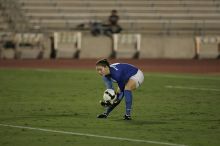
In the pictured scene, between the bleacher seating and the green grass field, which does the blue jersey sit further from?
the bleacher seating

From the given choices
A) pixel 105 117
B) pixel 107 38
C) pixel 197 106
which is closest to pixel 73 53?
pixel 107 38

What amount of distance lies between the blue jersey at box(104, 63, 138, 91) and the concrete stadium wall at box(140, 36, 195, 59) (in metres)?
20.1

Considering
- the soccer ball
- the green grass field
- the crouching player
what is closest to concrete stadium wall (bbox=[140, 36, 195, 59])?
the green grass field

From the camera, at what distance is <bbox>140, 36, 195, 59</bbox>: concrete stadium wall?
33.9 metres

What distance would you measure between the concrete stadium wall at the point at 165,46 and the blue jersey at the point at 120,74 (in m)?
20.1

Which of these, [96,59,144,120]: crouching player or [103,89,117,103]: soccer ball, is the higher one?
[96,59,144,120]: crouching player

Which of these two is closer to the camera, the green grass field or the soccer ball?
the green grass field

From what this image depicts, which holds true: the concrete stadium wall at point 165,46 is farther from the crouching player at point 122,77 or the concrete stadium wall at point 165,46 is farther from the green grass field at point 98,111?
the crouching player at point 122,77

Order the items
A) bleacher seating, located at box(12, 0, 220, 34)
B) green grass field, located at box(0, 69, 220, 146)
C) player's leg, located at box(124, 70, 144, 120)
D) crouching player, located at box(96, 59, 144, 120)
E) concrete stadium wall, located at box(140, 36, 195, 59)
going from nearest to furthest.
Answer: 1. green grass field, located at box(0, 69, 220, 146)
2. crouching player, located at box(96, 59, 144, 120)
3. player's leg, located at box(124, 70, 144, 120)
4. concrete stadium wall, located at box(140, 36, 195, 59)
5. bleacher seating, located at box(12, 0, 220, 34)

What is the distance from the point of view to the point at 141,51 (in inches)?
1339

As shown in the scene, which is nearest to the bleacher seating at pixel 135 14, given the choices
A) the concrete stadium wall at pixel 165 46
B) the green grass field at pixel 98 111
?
the concrete stadium wall at pixel 165 46

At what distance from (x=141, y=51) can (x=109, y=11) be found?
4.50 m

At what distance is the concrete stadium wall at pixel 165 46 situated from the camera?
33938mm

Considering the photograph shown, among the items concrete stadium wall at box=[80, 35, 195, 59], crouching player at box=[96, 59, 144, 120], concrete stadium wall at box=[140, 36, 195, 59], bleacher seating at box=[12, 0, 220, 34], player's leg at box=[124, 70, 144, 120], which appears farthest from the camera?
bleacher seating at box=[12, 0, 220, 34]
